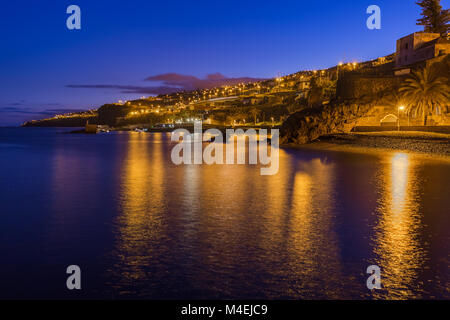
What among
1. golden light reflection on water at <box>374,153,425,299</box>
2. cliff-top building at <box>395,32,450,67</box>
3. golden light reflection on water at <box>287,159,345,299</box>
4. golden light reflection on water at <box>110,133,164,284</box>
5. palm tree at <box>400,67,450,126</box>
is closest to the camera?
golden light reflection on water at <box>374,153,425,299</box>

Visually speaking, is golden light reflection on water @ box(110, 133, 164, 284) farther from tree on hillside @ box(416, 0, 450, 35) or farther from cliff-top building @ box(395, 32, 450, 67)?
tree on hillside @ box(416, 0, 450, 35)

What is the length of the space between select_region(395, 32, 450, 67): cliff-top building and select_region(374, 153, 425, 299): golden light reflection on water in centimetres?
4590

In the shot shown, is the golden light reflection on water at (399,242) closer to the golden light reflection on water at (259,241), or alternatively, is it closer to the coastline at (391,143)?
the golden light reflection on water at (259,241)

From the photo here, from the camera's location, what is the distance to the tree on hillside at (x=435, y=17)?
244 feet

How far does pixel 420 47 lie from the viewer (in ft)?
194

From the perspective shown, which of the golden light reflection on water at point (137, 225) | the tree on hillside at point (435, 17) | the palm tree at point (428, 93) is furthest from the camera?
the tree on hillside at point (435, 17)

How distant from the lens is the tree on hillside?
74.2 meters

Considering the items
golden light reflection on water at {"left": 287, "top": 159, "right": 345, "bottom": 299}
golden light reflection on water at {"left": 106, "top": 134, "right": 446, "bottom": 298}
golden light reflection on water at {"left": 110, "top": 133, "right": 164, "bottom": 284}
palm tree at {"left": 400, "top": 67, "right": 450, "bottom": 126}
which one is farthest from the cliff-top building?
golden light reflection on water at {"left": 110, "top": 133, "right": 164, "bottom": 284}

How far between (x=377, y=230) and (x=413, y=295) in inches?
154

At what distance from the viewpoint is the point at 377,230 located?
31.7 ft

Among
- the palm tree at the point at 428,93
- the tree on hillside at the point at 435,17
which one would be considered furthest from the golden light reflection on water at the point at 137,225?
the tree on hillside at the point at 435,17

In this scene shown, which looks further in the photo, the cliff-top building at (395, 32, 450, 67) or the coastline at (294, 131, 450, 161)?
the cliff-top building at (395, 32, 450, 67)

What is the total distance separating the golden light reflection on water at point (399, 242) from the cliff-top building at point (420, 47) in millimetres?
45902
